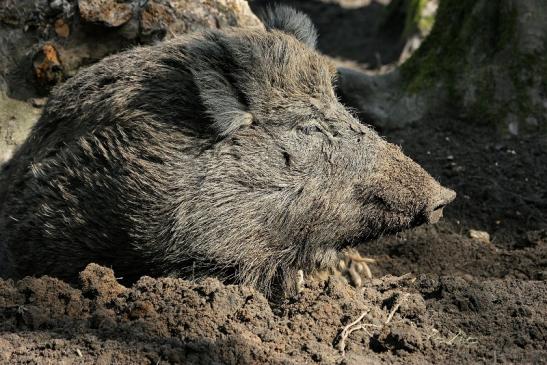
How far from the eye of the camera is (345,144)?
4957 mm

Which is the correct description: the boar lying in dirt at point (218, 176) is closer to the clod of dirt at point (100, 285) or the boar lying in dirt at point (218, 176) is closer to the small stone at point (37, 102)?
the clod of dirt at point (100, 285)

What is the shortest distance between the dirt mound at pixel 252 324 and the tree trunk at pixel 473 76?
129 inches

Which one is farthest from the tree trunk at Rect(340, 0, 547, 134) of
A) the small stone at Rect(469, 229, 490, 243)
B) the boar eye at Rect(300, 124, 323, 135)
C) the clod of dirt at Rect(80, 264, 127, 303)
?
the clod of dirt at Rect(80, 264, 127, 303)

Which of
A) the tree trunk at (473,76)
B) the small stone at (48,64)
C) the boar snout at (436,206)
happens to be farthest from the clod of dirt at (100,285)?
the tree trunk at (473,76)

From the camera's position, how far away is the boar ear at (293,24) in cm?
545

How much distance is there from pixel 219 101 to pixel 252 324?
1408mm

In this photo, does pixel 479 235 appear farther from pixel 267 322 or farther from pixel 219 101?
pixel 267 322

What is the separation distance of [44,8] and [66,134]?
190cm

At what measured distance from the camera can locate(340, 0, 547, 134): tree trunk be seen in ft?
23.5

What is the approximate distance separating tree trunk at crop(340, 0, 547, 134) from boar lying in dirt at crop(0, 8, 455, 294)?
275 cm

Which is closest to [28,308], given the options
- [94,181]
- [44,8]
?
[94,181]

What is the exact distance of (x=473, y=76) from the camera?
753cm

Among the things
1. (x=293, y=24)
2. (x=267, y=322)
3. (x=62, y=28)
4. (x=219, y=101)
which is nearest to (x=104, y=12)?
(x=62, y=28)

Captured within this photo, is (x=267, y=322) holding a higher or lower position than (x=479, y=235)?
higher
